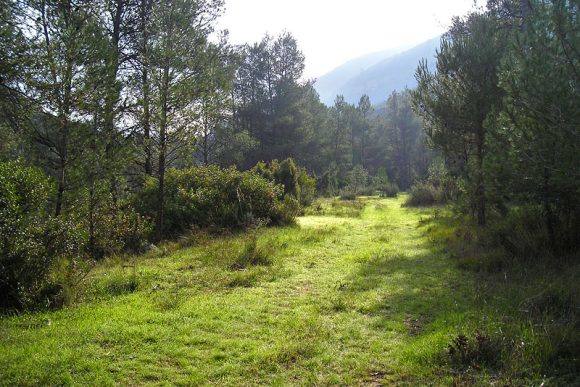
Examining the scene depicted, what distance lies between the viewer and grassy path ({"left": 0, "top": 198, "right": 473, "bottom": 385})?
4559 millimetres

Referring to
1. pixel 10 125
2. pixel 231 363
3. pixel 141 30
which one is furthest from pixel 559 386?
pixel 141 30

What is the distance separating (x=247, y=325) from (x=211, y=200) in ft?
30.5

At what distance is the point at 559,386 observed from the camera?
12.9 feet

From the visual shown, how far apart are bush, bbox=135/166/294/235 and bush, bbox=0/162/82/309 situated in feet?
22.3

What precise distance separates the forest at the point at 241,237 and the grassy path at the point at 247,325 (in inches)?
1.4

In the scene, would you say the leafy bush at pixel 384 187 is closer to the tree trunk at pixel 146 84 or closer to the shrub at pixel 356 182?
the shrub at pixel 356 182

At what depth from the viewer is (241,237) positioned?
1313 cm

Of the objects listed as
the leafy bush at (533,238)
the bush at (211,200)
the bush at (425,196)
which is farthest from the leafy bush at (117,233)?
the bush at (425,196)

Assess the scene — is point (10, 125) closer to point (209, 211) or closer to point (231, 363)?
point (209, 211)

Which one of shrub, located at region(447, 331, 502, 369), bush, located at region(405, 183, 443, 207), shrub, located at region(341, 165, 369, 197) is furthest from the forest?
shrub, located at region(341, 165, 369, 197)

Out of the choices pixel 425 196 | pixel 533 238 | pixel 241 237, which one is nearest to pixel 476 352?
pixel 533 238

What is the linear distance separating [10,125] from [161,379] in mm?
7773

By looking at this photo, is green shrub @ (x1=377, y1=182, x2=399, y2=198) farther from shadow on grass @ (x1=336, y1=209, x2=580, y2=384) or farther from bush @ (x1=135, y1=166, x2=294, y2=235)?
shadow on grass @ (x1=336, y1=209, x2=580, y2=384)

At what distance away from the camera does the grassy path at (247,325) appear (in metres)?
4.56
